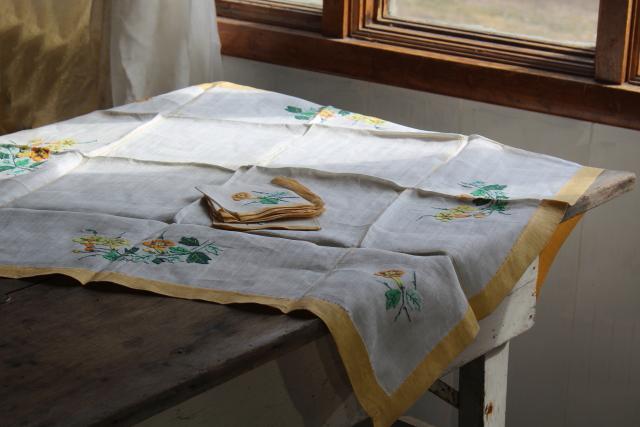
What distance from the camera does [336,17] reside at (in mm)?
2508

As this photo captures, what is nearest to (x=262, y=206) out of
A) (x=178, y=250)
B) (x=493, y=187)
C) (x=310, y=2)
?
(x=178, y=250)

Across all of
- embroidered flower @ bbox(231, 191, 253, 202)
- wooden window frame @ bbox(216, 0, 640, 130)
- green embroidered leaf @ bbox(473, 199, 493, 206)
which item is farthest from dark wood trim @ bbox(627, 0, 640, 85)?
embroidered flower @ bbox(231, 191, 253, 202)

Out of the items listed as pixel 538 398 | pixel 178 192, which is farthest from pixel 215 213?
pixel 538 398

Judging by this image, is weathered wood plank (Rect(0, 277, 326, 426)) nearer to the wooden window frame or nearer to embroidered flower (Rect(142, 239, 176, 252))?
embroidered flower (Rect(142, 239, 176, 252))

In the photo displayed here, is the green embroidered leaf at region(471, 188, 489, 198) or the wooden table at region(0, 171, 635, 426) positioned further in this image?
the green embroidered leaf at region(471, 188, 489, 198)

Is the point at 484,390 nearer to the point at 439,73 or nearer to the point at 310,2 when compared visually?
the point at 439,73

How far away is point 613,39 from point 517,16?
273 mm

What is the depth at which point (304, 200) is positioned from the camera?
1563 mm

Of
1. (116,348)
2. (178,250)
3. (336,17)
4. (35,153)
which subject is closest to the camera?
(116,348)

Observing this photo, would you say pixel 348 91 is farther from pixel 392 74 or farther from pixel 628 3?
pixel 628 3

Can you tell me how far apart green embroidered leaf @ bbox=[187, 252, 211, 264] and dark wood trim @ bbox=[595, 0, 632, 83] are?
3.55 ft

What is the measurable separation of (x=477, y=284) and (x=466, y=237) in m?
0.08

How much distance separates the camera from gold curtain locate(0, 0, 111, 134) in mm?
2545

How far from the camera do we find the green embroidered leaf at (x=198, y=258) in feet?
4.52
